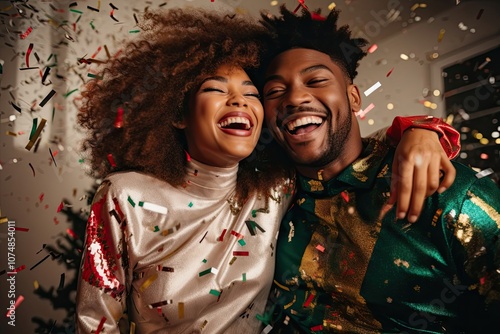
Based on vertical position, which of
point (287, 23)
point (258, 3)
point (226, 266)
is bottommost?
point (226, 266)

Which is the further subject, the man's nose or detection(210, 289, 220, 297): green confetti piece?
the man's nose

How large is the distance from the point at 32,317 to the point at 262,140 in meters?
1.84

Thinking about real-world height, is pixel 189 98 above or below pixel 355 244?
above

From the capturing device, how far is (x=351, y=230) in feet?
4.87

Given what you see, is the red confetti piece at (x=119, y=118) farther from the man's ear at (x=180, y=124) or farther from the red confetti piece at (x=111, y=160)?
the man's ear at (x=180, y=124)

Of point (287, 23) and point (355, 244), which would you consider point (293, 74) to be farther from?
point (355, 244)

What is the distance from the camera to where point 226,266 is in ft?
4.94

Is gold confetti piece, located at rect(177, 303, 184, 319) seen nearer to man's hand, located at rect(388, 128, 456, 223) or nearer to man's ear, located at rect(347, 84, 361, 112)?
man's hand, located at rect(388, 128, 456, 223)

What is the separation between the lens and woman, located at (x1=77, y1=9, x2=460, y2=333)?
56.1 inches

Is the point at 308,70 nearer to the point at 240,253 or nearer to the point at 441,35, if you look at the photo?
the point at 240,253

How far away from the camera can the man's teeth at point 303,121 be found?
1602 millimetres

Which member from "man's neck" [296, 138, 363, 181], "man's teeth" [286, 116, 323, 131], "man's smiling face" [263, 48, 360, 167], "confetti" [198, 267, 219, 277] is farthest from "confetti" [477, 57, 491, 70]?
"confetti" [198, 267, 219, 277]

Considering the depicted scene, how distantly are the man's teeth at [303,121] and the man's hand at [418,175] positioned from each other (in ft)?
1.31

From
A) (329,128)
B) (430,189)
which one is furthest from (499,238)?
(329,128)
